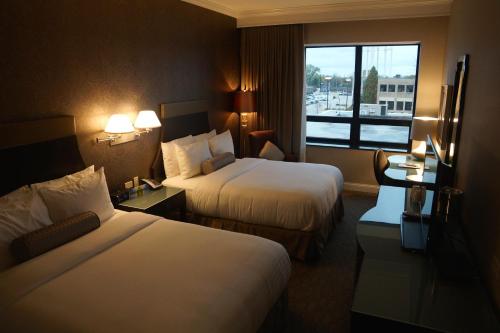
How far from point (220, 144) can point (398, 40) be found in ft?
9.44

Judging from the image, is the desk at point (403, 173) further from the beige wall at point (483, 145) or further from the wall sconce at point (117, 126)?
the wall sconce at point (117, 126)

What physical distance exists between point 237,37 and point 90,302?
16.0ft

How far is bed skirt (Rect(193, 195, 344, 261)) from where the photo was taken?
342cm

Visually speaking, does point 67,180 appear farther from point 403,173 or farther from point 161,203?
point 403,173

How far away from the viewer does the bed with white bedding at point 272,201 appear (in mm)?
3420

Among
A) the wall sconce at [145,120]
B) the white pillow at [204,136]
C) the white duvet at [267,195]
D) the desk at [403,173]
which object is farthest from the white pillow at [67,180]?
the desk at [403,173]

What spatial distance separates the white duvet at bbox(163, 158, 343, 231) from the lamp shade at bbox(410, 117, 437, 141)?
1.18m

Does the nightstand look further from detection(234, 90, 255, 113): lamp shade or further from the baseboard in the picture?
the baseboard

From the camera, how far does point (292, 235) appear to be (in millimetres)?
3461

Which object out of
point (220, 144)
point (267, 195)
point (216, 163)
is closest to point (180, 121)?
point (220, 144)

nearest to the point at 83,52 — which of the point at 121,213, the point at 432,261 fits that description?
the point at 121,213

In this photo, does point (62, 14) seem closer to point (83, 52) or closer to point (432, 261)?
point (83, 52)

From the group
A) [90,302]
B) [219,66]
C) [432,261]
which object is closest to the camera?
[90,302]

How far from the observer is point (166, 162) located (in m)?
4.13
